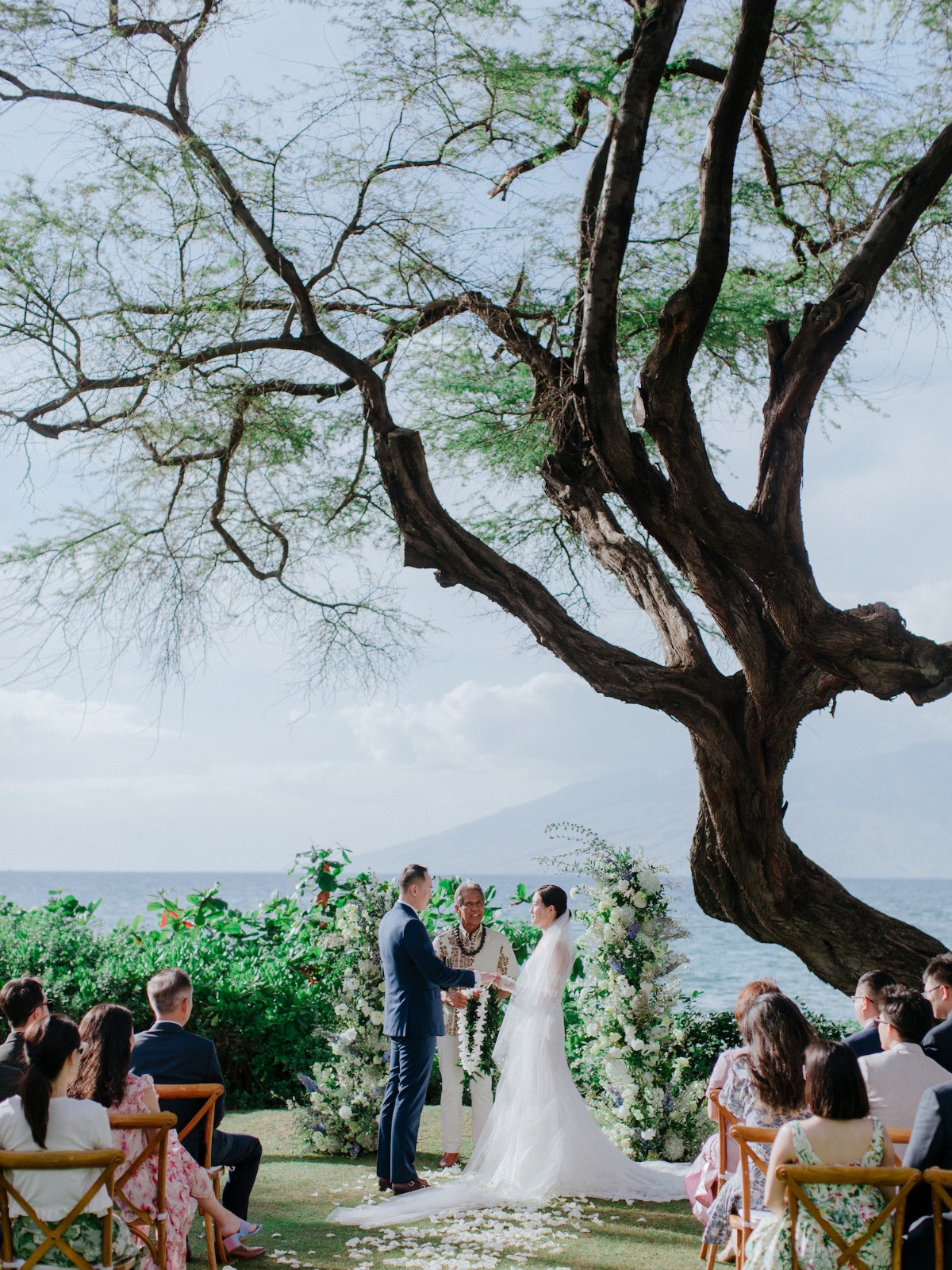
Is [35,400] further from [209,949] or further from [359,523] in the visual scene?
[209,949]

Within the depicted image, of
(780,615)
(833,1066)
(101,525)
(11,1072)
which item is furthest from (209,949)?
(833,1066)

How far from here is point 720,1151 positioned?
473 cm

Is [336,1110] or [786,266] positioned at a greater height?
[786,266]

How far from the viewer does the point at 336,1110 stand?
23.5 ft

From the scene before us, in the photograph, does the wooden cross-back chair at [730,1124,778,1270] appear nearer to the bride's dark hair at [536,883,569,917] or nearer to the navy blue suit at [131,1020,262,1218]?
the navy blue suit at [131,1020,262,1218]

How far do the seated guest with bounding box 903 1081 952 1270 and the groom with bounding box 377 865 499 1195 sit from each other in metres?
3.07

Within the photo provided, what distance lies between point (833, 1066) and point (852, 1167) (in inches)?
11.4

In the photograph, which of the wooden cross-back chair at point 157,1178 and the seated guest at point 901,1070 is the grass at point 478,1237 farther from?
the seated guest at point 901,1070

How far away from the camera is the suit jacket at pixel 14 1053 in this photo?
4.64m

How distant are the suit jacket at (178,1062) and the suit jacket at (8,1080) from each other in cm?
47

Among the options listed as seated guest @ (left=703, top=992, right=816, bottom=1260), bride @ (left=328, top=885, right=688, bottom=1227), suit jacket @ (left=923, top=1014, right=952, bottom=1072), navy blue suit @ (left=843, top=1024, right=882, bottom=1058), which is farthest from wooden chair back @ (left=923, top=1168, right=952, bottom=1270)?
bride @ (left=328, top=885, right=688, bottom=1227)

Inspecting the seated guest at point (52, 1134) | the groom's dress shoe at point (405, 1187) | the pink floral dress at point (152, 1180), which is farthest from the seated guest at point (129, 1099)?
the groom's dress shoe at point (405, 1187)

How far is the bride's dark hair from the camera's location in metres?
6.47

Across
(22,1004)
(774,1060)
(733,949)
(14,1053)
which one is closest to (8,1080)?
(14,1053)
